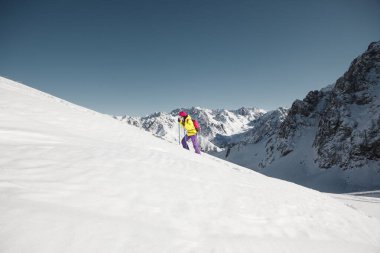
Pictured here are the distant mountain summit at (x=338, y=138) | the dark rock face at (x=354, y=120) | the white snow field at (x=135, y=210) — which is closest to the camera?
the white snow field at (x=135, y=210)

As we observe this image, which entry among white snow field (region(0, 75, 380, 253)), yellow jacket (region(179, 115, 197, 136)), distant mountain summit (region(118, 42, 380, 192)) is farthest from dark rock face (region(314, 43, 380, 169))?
white snow field (region(0, 75, 380, 253))

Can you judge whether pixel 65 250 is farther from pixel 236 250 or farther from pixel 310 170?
pixel 310 170

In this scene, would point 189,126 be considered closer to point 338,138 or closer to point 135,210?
point 135,210

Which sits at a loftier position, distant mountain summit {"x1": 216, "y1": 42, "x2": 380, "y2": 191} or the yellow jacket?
distant mountain summit {"x1": 216, "y1": 42, "x2": 380, "y2": 191}

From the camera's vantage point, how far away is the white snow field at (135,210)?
2.03m

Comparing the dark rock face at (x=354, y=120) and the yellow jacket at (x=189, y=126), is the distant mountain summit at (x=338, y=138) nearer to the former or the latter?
the dark rock face at (x=354, y=120)

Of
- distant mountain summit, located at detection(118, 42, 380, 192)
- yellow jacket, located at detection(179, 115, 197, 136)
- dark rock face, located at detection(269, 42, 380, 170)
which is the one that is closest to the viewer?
yellow jacket, located at detection(179, 115, 197, 136)

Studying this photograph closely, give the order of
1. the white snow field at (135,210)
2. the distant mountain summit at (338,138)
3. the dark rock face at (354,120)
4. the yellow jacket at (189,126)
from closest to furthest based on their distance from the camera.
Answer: the white snow field at (135,210) < the yellow jacket at (189,126) < the distant mountain summit at (338,138) < the dark rock face at (354,120)

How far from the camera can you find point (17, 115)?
5.36m

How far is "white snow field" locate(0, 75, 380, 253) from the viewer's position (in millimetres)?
2028

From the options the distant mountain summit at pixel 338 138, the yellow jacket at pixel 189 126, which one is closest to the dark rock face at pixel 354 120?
the distant mountain summit at pixel 338 138

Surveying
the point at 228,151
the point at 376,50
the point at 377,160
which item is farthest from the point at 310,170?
the point at 228,151

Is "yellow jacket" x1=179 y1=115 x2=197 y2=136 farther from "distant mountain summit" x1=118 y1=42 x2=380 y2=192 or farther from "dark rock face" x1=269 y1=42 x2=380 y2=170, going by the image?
"dark rock face" x1=269 y1=42 x2=380 y2=170

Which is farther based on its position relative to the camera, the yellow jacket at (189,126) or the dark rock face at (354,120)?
the dark rock face at (354,120)
